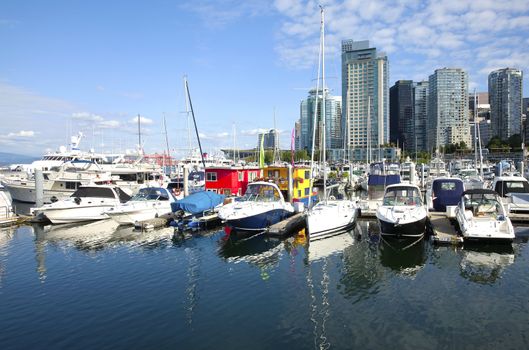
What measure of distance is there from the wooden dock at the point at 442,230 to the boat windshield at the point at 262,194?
34.2 feet

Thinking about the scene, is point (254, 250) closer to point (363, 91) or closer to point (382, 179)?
point (382, 179)

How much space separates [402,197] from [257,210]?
921cm

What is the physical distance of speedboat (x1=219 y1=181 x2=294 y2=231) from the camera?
24.2 metres

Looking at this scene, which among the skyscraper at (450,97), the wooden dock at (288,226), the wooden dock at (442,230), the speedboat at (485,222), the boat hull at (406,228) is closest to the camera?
the speedboat at (485,222)

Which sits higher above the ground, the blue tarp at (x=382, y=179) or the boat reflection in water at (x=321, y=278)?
the blue tarp at (x=382, y=179)

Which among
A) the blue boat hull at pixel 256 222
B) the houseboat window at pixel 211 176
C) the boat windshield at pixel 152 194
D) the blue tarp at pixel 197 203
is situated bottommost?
the blue boat hull at pixel 256 222

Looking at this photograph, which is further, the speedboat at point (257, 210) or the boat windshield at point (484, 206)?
the speedboat at point (257, 210)

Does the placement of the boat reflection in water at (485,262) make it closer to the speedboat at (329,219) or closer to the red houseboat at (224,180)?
the speedboat at (329,219)

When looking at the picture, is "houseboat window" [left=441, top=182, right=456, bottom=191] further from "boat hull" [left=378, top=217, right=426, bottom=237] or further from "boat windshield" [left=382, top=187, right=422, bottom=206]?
"boat hull" [left=378, top=217, right=426, bottom=237]

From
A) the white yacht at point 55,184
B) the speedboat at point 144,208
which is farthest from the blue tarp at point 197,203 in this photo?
the white yacht at point 55,184

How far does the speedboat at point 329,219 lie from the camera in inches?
903

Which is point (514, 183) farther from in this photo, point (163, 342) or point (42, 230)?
point (42, 230)

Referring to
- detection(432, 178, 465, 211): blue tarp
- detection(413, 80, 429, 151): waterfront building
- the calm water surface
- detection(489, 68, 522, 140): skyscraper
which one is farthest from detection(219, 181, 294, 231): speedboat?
detection(489, 68, 522, 140): skyscraper

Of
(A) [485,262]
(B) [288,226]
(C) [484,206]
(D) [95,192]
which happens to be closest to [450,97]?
(C) [484,206]
